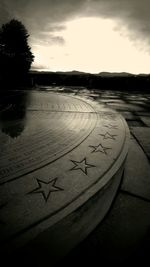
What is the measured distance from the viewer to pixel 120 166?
1.89 meters

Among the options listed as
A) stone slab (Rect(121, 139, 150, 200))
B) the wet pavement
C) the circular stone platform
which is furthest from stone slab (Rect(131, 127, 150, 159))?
the wet pavement

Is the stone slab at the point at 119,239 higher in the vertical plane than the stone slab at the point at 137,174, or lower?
lower

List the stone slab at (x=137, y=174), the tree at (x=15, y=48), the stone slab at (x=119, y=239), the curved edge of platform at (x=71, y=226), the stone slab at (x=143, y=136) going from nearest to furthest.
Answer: the curved edge of platform at (x=71, y=226)
the stone slab at (x=119, y=239)
the stone slab at (x=137, y=174)
the stone slab at (x=143, y=136)
the tree at (x=15, y=48)

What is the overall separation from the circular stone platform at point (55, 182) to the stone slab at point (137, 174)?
0.13 m

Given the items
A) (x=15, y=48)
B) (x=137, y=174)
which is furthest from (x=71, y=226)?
(x=15, y=48)

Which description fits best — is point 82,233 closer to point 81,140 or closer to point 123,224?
point 123,224

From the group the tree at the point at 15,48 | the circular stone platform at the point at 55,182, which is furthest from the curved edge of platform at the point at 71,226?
the tree at the point at 15,48

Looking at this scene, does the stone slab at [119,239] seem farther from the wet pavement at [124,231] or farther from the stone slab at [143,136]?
the stone slab at [143,136]

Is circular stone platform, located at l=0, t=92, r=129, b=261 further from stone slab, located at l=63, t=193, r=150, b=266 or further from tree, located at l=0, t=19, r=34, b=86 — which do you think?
tree, located at l=0, t=19, r=34, b=86

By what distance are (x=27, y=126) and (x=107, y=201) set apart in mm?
2185

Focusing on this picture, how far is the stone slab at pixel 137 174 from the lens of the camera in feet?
5.65

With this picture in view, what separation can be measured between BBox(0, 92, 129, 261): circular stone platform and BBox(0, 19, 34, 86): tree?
1441 cm

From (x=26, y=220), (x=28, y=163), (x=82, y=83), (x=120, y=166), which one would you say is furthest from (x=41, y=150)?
(x=82, y=83)

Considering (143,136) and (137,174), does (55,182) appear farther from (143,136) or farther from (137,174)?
(143,136)
